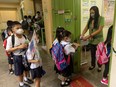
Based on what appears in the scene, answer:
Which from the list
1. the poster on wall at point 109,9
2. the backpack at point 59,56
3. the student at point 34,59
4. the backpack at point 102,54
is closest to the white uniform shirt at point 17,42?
the student at point 34,59

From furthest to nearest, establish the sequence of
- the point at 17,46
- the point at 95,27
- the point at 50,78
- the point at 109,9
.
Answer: the point at 109,9 < the point at 50,78 < the point at 95,27 < the point at 17,46

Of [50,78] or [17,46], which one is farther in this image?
[50,78]

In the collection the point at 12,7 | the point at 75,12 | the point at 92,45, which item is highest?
the point at 12,7

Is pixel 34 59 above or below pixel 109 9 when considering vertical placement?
below

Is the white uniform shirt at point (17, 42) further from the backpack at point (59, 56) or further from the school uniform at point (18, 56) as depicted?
the backpack at point (59, 56)

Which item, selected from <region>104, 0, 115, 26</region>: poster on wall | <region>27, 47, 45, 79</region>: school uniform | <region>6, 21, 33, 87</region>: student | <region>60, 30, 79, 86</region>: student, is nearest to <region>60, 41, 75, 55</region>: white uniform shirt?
<region>60, 30, 79, 86</region>: student

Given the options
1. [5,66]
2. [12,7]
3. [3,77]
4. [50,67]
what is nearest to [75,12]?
[50,67]

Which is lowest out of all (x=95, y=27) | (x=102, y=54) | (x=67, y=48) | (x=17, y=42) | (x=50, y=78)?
(x=50, y=78)

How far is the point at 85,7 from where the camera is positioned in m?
3.78

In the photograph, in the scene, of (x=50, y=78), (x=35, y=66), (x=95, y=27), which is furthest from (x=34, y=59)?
(x=95, y=27)

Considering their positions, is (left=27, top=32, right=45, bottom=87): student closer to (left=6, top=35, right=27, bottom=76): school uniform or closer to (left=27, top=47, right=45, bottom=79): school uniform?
(left=27, top=47, right=45, bottom=79): school uniform

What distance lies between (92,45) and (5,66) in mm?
2398

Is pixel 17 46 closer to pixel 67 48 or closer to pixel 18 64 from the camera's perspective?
pixel 18 64

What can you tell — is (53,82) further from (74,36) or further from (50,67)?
(74,36)
